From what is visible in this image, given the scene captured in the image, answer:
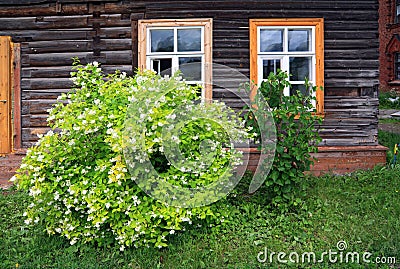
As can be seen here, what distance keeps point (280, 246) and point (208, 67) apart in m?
3.62

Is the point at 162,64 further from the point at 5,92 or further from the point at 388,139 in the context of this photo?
the point at 388,139

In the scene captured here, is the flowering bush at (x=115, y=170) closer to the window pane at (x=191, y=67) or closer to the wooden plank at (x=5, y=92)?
the window pane at (x=191, y=67)

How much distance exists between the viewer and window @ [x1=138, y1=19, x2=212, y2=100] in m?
6.91

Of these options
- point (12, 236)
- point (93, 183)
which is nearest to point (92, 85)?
point (93, 183)

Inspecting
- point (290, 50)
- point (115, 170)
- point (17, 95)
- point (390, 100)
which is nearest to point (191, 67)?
point (290, 50)

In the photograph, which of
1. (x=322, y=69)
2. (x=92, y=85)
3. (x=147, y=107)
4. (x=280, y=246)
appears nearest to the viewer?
(x=147, y=107)

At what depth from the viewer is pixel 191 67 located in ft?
22.9

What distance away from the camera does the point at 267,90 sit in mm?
4891

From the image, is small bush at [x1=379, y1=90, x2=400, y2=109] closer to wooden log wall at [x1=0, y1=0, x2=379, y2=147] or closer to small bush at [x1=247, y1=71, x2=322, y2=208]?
wooden log wall at [x1=0, y1=0, x2=379, y2=147]

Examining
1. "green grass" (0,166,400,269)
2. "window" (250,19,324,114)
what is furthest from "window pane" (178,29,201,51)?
"green grass" (0,166,400,269)

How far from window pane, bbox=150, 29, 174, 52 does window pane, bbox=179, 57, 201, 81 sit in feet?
1.00

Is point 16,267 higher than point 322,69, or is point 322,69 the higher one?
point 322,69

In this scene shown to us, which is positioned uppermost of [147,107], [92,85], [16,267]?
[92,85]

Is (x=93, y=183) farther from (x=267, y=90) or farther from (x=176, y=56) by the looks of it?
(x=176, y=56)
